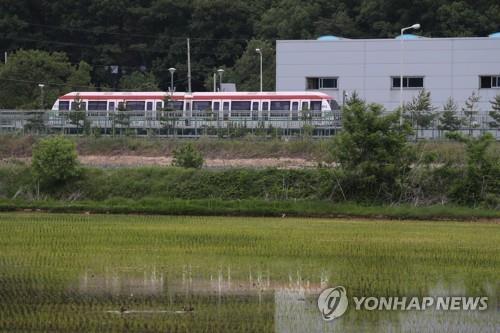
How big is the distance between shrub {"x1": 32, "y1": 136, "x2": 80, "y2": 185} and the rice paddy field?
8.55 meters

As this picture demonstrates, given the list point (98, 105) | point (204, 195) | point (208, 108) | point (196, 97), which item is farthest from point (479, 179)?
point (98, 105)

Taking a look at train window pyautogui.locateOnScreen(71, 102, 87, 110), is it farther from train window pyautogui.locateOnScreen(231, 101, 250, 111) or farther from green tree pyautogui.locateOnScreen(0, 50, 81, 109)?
green tree pyautogui.locateOnScreen(0, 50, 81, 109)

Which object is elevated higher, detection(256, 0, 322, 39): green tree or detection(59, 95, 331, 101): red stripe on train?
detection(256, 0, 322, 39): green tree

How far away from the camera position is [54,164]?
41.1 meters

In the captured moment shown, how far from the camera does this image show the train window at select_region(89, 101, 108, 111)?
71.8 metres

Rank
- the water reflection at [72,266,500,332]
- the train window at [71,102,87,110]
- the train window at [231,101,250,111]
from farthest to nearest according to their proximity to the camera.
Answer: the train window at [231,101,250,111] → the train window at [71,102,87,110] → the water reflection at [72,266,500,332]

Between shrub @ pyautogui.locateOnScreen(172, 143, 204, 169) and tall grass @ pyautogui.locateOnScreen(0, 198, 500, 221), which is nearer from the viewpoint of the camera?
tall grass @ pyautogui.locateOnScreen(0, 198, 500, 221)

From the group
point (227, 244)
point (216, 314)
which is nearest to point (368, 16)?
point (227, 244)

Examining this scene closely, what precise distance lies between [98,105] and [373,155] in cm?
3742

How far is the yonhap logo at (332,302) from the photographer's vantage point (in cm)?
1663

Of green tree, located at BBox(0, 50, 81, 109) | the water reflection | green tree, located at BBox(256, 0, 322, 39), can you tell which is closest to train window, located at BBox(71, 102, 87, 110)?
green tree, located at BBox(0, 50, 81, 109)

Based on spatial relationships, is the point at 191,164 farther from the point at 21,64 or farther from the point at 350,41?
the point at 21,64

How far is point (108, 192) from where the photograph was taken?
4162 centimetres

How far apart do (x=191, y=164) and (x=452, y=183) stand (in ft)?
37.9
